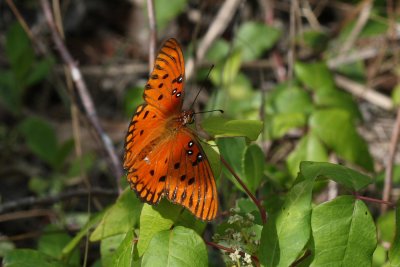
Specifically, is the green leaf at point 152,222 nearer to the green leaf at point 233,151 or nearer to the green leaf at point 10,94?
the green leaf at point 233,151

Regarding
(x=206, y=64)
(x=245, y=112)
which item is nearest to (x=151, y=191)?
(x=245, y=112)

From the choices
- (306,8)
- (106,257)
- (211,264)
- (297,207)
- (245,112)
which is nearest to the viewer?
(297,207)

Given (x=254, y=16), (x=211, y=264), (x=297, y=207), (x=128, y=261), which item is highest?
(x=254, y=16)

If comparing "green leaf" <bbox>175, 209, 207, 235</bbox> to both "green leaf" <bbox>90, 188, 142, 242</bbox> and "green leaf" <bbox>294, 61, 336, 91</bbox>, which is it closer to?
"green leaf" <bbox>90, 188, 142, 242</bbox>

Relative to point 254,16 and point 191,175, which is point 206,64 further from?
point 191,175

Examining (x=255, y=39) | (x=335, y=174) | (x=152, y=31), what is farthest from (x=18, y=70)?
(x=335, y=174)

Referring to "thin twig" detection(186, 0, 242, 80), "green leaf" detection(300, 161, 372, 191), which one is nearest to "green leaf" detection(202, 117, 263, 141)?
"green leaf" detection(300, 161, 372, 191)

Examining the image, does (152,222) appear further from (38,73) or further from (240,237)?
(38,73)
